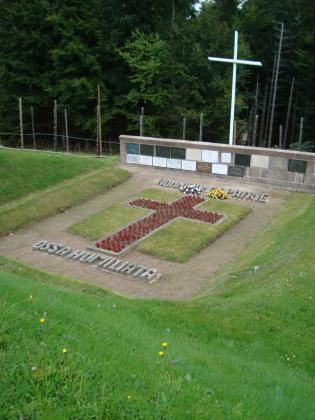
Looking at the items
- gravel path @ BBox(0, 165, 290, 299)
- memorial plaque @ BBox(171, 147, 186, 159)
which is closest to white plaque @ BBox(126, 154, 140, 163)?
memorial plaque @ BBox(171, 147, 186, 159)

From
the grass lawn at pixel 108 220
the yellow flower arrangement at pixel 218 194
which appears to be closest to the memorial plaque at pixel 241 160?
the yellow flower arrangement at pixel 218 194

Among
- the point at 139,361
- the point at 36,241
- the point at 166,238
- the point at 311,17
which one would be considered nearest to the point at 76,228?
the point at 36,241

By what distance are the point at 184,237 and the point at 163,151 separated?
24.6 ft

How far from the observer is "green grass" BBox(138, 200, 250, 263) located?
553 inches

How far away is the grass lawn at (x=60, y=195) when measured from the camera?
53.5 feet

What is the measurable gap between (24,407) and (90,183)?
16.0 meters

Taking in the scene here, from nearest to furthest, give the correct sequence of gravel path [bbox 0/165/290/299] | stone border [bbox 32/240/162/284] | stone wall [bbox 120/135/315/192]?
gravel path [bbox 0/165/290/299] → stone border [bbox 32/240/162/284] → stone wall [bbox 120/135/315/192]

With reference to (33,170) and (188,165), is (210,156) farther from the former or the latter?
(33,170)

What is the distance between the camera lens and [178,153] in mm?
21438

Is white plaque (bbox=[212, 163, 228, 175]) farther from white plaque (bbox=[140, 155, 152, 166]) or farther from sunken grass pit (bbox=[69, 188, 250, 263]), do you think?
white plaque (bbox=[140, 155, 152, 166])

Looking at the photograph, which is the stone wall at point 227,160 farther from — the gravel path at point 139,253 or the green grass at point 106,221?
the green grass at point 106,221

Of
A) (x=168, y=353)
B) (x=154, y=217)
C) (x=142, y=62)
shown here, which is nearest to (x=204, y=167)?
(x=154, y=217)

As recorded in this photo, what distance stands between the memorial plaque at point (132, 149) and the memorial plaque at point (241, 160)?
4.78 metres

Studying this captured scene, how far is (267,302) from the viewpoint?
31.1 ft
